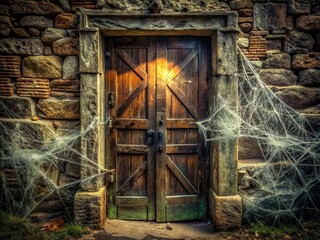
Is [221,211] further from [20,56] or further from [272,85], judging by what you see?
[20,56]

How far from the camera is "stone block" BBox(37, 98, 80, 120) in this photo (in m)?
3.19

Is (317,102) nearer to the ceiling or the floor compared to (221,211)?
nearer to the ceiling

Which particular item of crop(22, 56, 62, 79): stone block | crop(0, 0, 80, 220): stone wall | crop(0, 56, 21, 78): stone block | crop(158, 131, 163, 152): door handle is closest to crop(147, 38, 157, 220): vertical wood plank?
crop(158, 131, 163, 152): door handle

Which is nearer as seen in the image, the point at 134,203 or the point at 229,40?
the point at 229,40

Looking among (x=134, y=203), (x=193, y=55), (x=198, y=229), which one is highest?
(x=193, y=55)

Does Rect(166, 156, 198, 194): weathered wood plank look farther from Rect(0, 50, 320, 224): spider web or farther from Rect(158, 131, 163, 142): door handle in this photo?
Rect(0, 50, 320, 224): spider web

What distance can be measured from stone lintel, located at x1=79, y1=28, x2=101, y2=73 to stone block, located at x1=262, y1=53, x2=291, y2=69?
223 centimetres

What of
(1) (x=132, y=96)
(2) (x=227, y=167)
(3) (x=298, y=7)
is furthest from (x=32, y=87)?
(3) (x=298, y=7)

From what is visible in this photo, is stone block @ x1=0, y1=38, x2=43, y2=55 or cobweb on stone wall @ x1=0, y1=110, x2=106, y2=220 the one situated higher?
stone block @ x1=0, y1=38, x2=43, y2=55

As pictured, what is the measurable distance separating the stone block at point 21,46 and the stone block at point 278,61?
3.03 metres

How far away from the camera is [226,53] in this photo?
3129 millimetres

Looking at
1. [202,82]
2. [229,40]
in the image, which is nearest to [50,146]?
[202,82]

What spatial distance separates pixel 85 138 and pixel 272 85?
2.60 meters

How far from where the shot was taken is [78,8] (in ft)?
10.2
